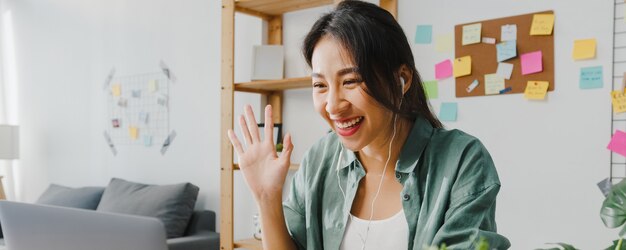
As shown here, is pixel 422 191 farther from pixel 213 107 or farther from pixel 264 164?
pixel 213 107

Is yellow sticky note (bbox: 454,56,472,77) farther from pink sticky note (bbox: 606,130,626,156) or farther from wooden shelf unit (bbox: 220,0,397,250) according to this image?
wooden shelf unit (bbox: 220,0,397,250)

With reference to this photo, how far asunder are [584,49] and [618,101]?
9.0 inches

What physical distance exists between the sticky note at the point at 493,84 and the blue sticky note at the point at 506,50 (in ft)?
0.24

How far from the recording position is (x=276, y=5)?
10.8ft

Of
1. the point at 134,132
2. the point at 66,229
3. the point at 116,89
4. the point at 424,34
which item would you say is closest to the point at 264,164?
the point at 66,229

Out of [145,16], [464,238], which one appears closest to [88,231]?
[464,238]

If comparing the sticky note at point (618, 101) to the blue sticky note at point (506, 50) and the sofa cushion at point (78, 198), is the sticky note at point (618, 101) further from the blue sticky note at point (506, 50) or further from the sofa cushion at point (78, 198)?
Result: the sofa cushion at point (78, 198)

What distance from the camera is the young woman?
132cm

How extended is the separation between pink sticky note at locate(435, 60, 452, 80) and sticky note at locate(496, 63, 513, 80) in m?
0.22

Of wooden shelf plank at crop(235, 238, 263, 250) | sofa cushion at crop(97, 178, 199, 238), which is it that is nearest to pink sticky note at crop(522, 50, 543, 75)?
wooden shelf plank at crop(235, 238, 263, 250)

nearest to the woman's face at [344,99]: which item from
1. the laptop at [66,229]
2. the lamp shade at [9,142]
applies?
the laptop at [66,229]

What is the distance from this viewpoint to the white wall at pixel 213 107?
2.45 meters

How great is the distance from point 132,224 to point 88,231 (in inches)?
4.8

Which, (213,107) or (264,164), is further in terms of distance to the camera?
(213,107)
